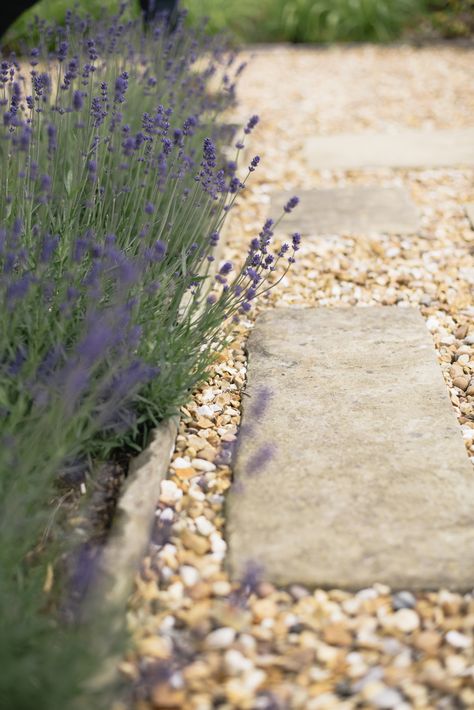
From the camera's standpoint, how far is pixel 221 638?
1.61 m

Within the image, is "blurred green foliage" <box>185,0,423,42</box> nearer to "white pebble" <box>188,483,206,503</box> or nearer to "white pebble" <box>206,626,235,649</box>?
"white pebble" <box>188,483,206,503</box>

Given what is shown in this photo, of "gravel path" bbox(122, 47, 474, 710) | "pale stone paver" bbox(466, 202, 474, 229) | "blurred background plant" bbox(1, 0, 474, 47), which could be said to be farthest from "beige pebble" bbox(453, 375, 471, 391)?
"blurred background plant" bbox(1, 0, 474, 47)

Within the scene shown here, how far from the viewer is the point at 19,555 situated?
64.2 inches

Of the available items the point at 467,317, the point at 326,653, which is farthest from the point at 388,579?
the point at 467,317

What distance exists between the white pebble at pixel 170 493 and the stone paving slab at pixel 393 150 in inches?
115

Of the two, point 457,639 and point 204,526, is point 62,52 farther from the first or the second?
point 457,639

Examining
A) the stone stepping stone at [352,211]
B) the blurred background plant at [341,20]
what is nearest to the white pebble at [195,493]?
the stone stepping stone at [352,211]

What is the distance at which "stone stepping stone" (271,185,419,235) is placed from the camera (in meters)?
3.69

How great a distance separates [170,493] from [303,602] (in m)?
0.48

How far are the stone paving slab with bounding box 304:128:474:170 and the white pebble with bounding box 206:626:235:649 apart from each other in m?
3.37

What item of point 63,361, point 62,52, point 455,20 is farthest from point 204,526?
point 455,20

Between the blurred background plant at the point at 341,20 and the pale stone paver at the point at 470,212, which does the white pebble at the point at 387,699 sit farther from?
the blurred background plant at the point at 341,20

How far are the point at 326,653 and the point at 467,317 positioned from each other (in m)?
1.67

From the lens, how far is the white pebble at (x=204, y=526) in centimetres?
190
